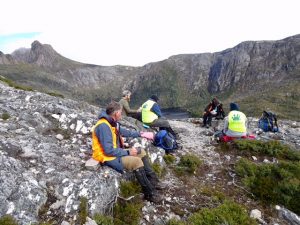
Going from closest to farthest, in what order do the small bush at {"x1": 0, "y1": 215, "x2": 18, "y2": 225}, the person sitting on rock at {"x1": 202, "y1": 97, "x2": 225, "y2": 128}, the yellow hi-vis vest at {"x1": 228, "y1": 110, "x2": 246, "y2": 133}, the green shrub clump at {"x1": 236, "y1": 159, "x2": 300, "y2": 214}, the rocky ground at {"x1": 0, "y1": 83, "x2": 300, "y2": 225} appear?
the small bush at {"x1": 0, "y1": 215, "x2": 18, "y2": 225}, the rocky ground at {"x1": 0, "y1": 83, "x2": 300, "y2": 225}, the green shrub clump at {"x1": 236, "y1": 159, "x2": 300, "y2": 214}, the yellow hi-vis vest at {"x1": 228, "y1": 110, "x2": 246, "y2": 133}, the person sitting on rock at {"x1": 202, "y1": 97, "x2": 225, "y2": 128}

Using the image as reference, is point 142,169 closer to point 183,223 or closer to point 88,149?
point 183,223

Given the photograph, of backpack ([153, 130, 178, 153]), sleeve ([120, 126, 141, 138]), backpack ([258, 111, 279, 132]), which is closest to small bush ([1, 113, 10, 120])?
sleeve ([120, 126, 141, 138])

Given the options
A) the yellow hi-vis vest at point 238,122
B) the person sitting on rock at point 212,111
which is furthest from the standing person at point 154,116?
the person sitting on rock at point 212,111

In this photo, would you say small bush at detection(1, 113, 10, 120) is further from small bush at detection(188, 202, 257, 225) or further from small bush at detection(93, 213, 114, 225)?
small bush at detection(188, 202, 257, 225)

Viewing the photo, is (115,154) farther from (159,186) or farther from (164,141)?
(164,141)

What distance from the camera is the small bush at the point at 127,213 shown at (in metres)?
8.18

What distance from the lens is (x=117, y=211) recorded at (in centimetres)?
848

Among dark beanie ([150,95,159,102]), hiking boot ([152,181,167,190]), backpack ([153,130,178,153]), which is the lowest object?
hiking boot ([152,181,167,190])

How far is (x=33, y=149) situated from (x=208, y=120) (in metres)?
17.4

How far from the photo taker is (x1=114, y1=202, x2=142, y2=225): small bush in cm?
818

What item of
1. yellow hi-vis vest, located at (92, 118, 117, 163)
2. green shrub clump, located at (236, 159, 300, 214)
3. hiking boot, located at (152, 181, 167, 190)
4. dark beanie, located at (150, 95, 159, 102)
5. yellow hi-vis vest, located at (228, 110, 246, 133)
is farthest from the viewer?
dark beanie, located at (150, 95, 159, 102)

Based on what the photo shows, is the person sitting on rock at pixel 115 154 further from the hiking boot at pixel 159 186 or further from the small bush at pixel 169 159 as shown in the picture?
the small bush at pixel 169 159

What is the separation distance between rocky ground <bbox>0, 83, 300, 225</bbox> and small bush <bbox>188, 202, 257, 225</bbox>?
0.52 meters

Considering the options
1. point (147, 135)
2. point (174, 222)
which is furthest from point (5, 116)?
point (174, 222)
